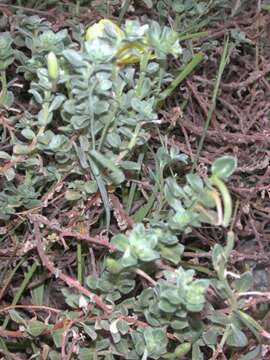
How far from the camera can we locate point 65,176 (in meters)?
0.82

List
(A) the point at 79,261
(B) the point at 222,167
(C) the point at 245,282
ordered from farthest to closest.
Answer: (A) the point at 79,261 < (C) the point at 245,282 < (B) the point at 222,167

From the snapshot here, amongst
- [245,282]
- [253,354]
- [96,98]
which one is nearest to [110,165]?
[96,98]

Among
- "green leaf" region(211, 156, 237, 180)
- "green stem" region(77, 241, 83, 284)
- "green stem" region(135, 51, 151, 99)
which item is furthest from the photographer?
"green stem" region(77, 241, 83, 284)

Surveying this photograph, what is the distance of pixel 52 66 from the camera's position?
0.68 metres

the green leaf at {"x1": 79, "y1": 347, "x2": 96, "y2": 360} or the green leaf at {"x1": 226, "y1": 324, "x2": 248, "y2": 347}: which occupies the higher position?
the green leaf at {"x1": 226, "y1": 324, "x2": 248, "y2": 347}

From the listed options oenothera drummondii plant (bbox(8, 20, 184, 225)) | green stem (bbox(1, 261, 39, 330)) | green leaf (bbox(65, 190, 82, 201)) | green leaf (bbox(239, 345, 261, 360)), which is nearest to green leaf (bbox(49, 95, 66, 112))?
oenothera drummondii plant (bbox(8, 20, 184, 225))

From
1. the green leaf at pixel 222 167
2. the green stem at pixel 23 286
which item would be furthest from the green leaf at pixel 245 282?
the green stem at pixel 23 286

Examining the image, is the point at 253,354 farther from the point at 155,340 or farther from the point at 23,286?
the point at 23,286

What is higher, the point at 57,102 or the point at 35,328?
the point at 57,102

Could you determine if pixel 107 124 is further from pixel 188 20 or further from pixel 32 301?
pixel 188 20

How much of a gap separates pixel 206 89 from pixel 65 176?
366mm

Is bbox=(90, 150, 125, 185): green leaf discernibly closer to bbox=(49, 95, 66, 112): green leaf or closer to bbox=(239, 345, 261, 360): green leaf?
bbox=(49, 95, 66, 112): green leaf

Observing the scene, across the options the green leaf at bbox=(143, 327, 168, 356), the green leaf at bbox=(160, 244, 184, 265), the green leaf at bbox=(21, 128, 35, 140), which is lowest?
the green leaf at bbox=(143, 327, 168, 356)

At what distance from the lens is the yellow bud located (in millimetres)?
676
